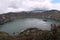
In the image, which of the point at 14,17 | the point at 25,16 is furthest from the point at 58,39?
the point at 25,16

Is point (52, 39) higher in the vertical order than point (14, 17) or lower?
higher

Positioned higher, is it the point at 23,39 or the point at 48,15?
the point at 23,39

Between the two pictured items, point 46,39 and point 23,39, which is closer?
point 46,39

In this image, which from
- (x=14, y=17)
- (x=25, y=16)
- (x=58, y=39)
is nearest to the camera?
(x=58, y=39)

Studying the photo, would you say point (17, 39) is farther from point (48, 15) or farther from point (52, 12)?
point (52, 12)

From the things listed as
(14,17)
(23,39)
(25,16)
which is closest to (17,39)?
(23,39)

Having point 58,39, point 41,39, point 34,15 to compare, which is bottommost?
point 34,15

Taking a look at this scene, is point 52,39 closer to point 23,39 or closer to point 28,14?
point 23,39

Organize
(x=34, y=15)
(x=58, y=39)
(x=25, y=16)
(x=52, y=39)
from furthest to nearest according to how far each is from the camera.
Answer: (x=34, y=15) < (x=25, y=16) < (x=52, y=39) < (x=58, y=39)

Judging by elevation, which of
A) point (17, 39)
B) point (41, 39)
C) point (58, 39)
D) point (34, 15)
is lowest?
point (34, 15)
